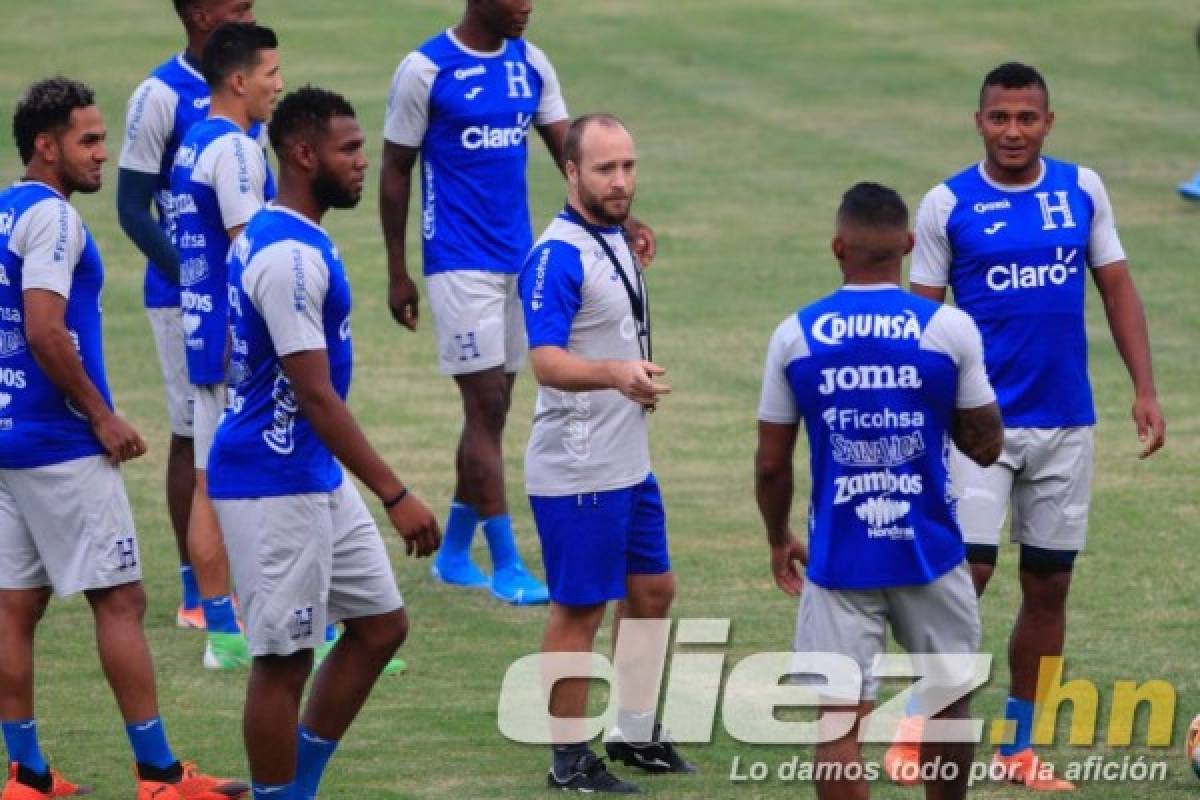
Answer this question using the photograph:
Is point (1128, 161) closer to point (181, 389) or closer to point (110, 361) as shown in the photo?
point (110, 361)

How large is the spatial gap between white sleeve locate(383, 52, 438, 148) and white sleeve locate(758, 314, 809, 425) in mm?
4740

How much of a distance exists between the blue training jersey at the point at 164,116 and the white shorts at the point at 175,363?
45cm

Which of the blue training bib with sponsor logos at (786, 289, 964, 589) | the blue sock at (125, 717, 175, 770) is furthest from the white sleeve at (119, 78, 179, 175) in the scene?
the blue training bib with sponsor logos at (786, 289, 964, 589)

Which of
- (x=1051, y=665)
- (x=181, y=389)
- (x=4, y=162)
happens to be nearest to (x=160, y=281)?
(x=181, y=389)

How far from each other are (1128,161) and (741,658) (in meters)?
13.8

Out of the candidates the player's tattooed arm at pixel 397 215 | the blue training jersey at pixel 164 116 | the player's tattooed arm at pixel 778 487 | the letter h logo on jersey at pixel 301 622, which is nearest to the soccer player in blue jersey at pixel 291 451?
the letter h logo on jersey at pixel 301 622

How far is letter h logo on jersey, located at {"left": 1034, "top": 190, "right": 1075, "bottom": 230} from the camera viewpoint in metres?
8.75

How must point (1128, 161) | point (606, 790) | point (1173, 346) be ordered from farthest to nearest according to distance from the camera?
point (1128, 161) → point (1173, 346) → point (606, 790)

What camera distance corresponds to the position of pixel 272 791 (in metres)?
7.89

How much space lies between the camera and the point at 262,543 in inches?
306

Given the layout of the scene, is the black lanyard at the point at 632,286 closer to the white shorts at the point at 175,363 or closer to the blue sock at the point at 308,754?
the blue sock at the point at 308,754

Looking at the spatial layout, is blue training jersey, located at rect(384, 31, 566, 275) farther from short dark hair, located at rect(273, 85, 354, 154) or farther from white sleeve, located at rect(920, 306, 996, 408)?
white sleeve, located at rect(920, 306, 996, 408)

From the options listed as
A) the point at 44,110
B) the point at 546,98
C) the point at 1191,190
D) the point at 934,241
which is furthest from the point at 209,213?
the point at 1191,190

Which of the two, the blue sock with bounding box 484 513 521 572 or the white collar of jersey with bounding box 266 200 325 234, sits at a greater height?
the white collar of jersey with bounding box 266 200 325 234
